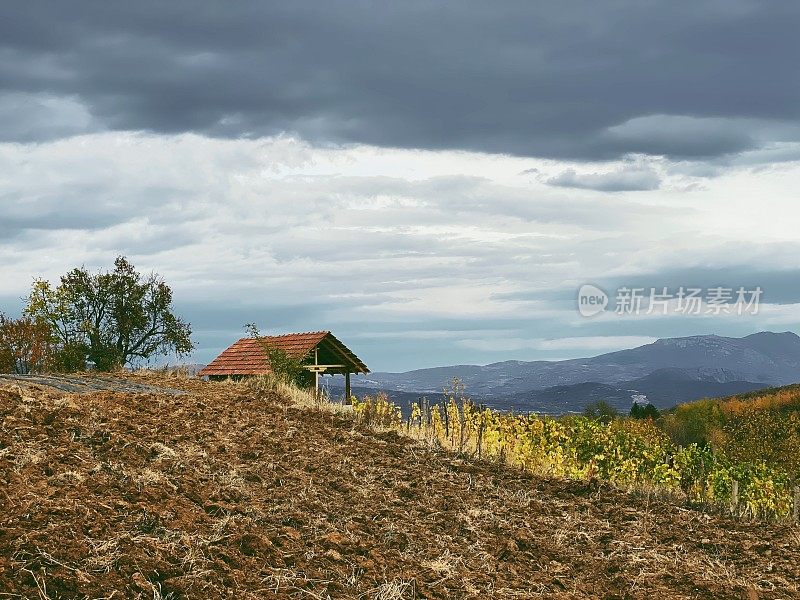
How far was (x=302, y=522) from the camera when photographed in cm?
738

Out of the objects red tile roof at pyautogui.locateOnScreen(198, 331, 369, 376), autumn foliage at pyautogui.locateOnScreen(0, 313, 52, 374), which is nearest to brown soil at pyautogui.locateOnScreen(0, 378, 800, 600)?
red tile roof at pyautogui.locateOnScreen(198, 331, 369, 376)

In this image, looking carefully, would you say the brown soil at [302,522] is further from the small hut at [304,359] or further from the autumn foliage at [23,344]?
the autumn foliage at [23,344]

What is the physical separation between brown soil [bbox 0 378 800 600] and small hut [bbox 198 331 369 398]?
1488 cm

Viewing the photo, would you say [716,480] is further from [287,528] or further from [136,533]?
[136,533]

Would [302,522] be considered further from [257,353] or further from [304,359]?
[257,353]

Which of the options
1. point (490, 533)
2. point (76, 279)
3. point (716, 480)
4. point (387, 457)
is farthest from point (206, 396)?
point (76, 279)

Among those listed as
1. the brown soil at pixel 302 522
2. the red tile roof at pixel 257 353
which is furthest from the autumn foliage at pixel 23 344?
the brown soil at pixel 302 522

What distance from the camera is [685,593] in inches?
290

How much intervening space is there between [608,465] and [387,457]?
168 inches

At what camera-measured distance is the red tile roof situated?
1060 inches

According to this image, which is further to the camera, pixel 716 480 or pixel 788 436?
pixel 788 436

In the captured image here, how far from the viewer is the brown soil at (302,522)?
580 centimetres

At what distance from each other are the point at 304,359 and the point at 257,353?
2.33 meters

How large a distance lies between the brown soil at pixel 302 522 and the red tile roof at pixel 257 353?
576 inches
